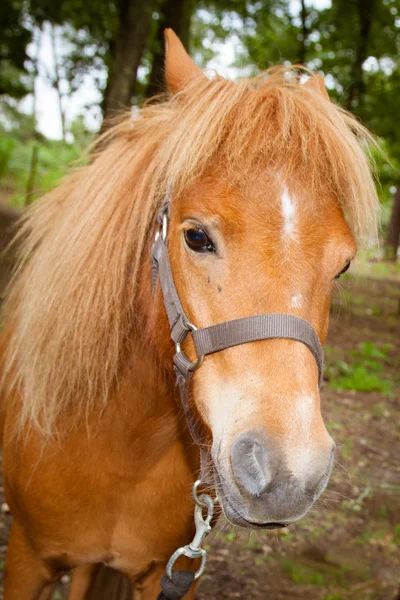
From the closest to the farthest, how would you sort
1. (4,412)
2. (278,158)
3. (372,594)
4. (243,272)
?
(243,272) < (278,158) < (4,412) < (372,594)

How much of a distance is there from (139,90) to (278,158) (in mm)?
12168

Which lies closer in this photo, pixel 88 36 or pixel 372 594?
pixel 372 594

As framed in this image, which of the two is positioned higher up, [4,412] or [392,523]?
[4,412]

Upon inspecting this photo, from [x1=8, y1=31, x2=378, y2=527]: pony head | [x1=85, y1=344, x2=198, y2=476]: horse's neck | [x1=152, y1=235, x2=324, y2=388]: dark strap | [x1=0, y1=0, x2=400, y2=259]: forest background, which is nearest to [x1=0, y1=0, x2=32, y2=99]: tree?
[x1=0, y1=0, x2=400, y2=259]: forest background

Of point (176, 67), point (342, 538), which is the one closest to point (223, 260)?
point (176, 67)

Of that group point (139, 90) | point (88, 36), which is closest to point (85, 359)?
point (88, 36)

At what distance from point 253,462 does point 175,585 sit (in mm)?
737

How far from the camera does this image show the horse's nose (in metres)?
1.34

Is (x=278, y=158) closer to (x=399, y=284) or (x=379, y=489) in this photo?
(x=379, y=489)

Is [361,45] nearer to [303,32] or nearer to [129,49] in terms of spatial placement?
[303,32]

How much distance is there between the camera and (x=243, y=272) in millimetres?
1554

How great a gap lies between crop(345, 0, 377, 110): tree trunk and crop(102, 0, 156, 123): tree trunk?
677 centimetres

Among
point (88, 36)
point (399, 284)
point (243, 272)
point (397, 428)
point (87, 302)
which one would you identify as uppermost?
point (88, 36)

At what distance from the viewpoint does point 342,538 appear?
13.5 ft
